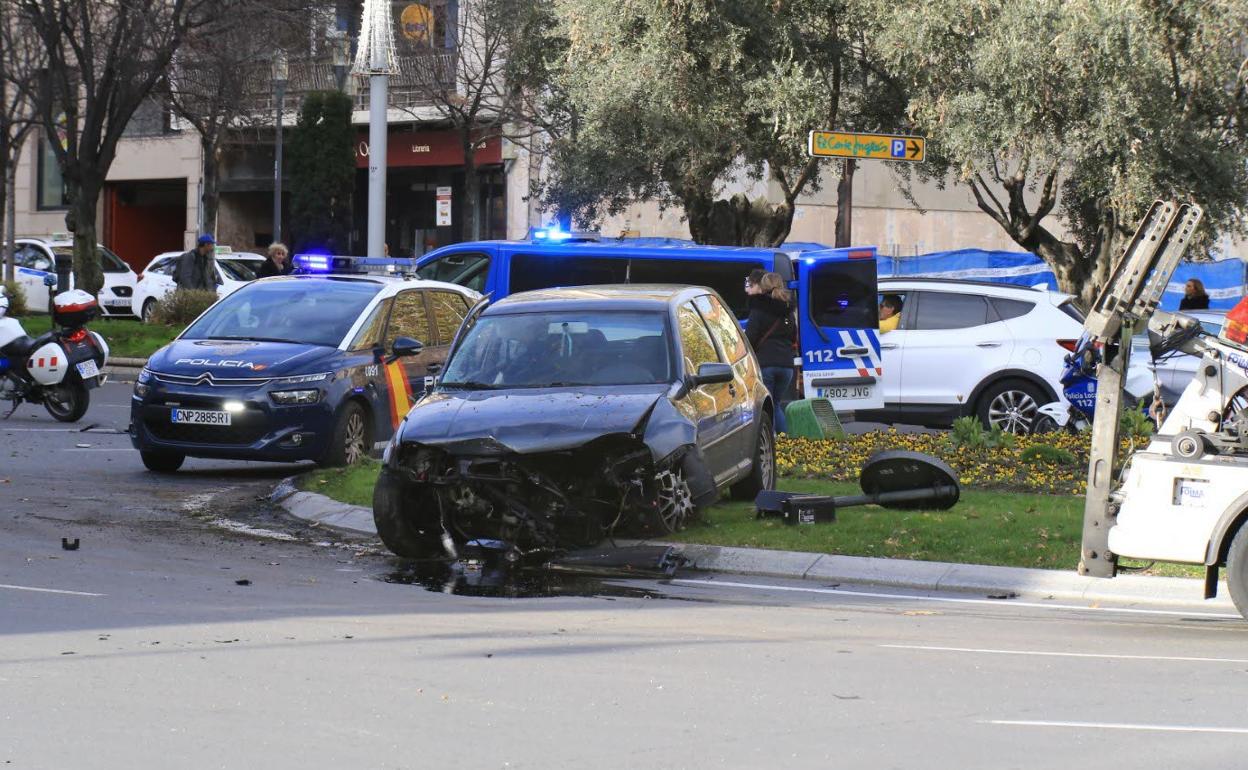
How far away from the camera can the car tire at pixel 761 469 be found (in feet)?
41.8

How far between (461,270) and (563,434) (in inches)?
409

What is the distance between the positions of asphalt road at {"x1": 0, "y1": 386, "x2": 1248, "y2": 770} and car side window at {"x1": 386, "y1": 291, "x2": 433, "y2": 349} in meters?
4.65

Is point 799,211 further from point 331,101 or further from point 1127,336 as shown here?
point 1127,336

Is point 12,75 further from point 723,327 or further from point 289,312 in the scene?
point 723,327

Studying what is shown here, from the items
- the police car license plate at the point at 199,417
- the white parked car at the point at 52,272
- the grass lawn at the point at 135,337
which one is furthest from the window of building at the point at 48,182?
the police car license plate at the point at 199,417

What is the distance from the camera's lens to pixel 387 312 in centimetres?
1554

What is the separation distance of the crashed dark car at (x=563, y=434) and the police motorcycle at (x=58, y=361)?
24.3ft

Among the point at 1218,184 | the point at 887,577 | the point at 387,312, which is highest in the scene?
the point at 1218,184

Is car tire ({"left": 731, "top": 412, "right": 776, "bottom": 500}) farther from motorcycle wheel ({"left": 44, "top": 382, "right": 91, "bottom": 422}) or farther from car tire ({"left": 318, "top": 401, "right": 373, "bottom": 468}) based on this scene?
motorcycle wheel ({"left": 44, "top": 382, "right": 91, "bottom": 422})

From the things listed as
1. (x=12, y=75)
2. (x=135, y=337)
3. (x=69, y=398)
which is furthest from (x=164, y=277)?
(x=69, y=398)

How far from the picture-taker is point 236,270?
117ft

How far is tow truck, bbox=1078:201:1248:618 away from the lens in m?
8.67

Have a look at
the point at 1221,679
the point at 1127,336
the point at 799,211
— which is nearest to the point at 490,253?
the point at 1127,336

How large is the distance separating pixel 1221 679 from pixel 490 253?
45.0 ft
